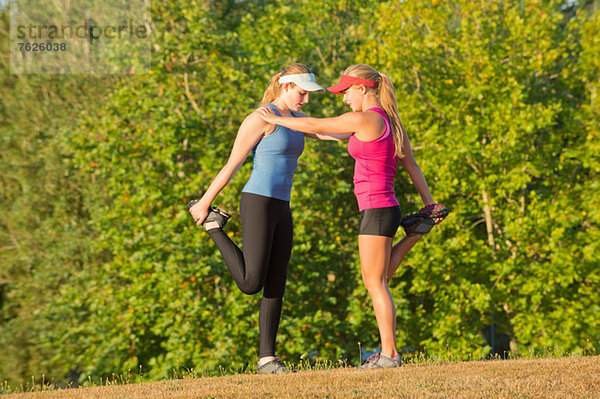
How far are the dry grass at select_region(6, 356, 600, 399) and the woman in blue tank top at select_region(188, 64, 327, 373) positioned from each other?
742 mm

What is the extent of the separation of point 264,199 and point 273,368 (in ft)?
4.58

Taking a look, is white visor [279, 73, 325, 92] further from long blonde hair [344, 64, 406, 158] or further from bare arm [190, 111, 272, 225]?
bare arm [190, 111, 272, 225]

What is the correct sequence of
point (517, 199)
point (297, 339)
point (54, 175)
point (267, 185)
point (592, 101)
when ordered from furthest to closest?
point (54, 175) → point (517, 199) → point (592, 101) → point (297, 339) → point (267, 185)

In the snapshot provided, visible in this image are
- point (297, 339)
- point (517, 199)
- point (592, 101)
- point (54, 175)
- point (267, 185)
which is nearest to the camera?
point (267, 185)

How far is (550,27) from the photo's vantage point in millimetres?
14633

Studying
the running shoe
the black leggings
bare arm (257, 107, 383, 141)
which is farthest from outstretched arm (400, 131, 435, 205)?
the running shoe

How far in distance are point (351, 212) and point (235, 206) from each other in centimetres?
386

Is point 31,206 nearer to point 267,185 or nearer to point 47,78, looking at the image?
point 47,78

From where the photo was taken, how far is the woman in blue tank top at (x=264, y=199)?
4875mm

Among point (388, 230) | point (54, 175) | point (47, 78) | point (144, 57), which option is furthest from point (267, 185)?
point (47, 78)

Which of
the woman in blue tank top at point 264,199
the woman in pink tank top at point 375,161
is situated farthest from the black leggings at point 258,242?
the woman in pink tank top at point 375,161

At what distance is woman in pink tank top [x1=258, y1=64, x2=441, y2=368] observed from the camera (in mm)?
4832

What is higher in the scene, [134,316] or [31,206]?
[31,206]

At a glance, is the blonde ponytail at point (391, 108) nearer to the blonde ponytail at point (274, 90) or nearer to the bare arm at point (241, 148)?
the blonde ponytail at point (274, 90)
